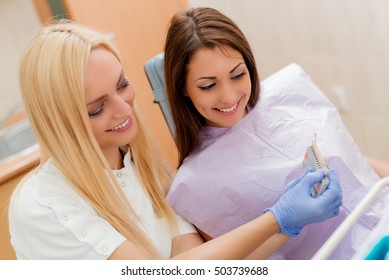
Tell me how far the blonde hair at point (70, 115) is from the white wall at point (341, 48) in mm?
1312

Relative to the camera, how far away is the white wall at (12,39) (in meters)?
2.62

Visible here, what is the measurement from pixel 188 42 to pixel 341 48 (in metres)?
1.27

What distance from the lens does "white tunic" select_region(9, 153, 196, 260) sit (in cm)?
120

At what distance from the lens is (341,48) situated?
91.6 inches

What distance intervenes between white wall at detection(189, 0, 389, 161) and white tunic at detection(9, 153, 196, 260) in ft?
5.05

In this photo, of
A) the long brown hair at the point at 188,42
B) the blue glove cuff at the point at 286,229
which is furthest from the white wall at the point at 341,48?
the blue glove cuff at the point at 286,229

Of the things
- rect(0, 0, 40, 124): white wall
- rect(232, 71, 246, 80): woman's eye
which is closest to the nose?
rect(232, 71, 246, 80): woman's eye

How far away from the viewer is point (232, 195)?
4.65 feet

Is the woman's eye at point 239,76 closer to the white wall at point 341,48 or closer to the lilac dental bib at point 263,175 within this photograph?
the lilac dental bib at point 263,175

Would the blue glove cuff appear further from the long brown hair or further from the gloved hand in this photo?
the long brown hair

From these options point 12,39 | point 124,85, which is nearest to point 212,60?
point 124,85

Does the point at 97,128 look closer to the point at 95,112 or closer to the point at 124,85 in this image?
the point at 95,112

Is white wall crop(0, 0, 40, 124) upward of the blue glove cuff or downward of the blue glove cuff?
upward

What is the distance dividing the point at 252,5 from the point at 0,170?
1567mm
